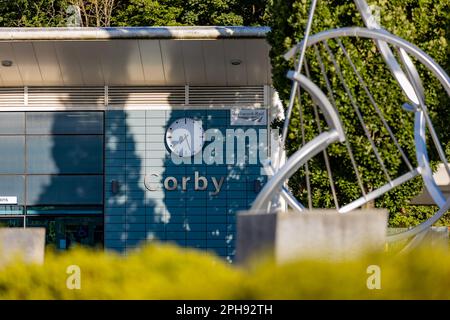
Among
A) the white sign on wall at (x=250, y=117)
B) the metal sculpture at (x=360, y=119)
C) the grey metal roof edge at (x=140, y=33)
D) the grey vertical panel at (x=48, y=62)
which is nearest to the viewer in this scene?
the metal sculpture at (x=360, y=119)

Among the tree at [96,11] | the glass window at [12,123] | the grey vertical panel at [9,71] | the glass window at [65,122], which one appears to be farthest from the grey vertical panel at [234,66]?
the tree at [96,11]

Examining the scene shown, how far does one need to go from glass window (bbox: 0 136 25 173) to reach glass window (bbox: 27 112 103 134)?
0.52 meters

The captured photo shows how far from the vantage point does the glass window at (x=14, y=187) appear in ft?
109

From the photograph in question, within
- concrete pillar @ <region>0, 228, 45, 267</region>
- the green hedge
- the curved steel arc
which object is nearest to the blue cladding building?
the green hedge

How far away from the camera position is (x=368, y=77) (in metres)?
25.7

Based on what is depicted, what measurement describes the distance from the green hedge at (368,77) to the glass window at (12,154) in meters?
10.5

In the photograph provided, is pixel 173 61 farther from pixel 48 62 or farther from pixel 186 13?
pixel 186 13

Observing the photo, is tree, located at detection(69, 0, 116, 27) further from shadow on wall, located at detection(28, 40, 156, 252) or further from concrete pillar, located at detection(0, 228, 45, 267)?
concrete pillar, located at detection(0, 228, 45, 267)

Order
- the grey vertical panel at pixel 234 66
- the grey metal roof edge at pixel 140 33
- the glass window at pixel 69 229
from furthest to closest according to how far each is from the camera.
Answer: the glass window at pixel 69 229 → the grey vertical panel at pixel 234 66 → the grey metal roof edge at pixel 140 33

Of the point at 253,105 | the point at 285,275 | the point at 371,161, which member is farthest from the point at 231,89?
the point at 285,275

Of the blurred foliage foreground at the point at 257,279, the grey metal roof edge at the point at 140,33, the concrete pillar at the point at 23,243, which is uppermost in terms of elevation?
the grey metal roof edge at the point at 140,33

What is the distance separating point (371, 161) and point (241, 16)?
27558mm

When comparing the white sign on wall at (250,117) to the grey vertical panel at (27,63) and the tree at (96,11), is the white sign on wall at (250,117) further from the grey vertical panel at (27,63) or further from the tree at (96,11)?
the tree at (96,11)

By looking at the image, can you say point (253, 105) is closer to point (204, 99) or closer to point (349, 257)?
point (204, 99)
